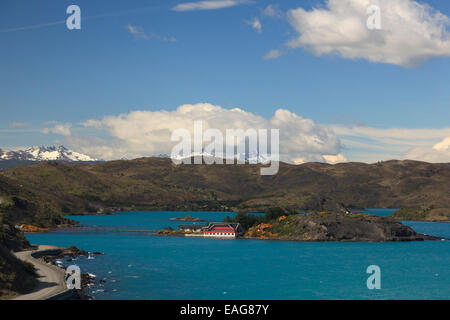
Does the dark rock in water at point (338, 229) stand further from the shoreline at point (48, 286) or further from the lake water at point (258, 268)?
the shoreline at point (48, 286)

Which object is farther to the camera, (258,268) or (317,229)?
(317,229)

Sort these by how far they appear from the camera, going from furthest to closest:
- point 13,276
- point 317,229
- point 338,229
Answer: point 338,229
point 317,229
point 13,276

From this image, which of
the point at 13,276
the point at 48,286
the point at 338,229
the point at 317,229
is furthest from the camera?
the point at 338,229

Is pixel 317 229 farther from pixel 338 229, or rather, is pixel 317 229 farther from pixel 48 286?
pixel 48 286

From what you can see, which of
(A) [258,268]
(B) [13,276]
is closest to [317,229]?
(A) [258,268]

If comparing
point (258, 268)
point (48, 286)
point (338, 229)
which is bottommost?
point (258, 268)
